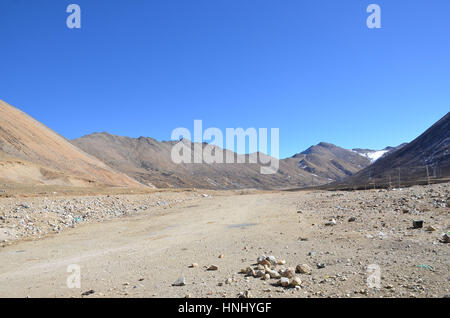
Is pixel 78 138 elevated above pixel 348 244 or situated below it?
above

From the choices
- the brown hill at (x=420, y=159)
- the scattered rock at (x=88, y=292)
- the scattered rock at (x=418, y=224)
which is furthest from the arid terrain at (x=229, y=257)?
the brown hill at (x=420, y=159)

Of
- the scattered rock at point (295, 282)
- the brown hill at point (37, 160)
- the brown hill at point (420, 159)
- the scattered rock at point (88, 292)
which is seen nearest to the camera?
the scattered rock at point (295, 282)

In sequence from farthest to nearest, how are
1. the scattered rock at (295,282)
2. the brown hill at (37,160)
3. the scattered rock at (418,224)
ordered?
the brown hill at (37,160) < the scattered rock at (418,224) < the scattered rock at (295,282)

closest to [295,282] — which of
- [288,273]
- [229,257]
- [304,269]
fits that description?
[288,273]

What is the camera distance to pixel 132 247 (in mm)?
10805

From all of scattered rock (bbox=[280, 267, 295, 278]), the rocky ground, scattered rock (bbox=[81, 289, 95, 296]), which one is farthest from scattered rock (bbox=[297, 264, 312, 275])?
the rocky ground

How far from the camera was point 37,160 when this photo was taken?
5825cm

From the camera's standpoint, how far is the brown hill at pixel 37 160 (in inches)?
1715

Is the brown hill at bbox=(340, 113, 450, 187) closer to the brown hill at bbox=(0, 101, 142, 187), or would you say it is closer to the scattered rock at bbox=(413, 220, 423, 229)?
the brown hill at bbox=(0, 101, 142, 187)

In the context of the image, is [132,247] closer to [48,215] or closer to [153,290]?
[153,290]

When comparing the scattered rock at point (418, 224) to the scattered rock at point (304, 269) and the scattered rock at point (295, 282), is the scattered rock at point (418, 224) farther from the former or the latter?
the scattered rock at point (295, 282)

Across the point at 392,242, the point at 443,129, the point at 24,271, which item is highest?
the point at 443,129
